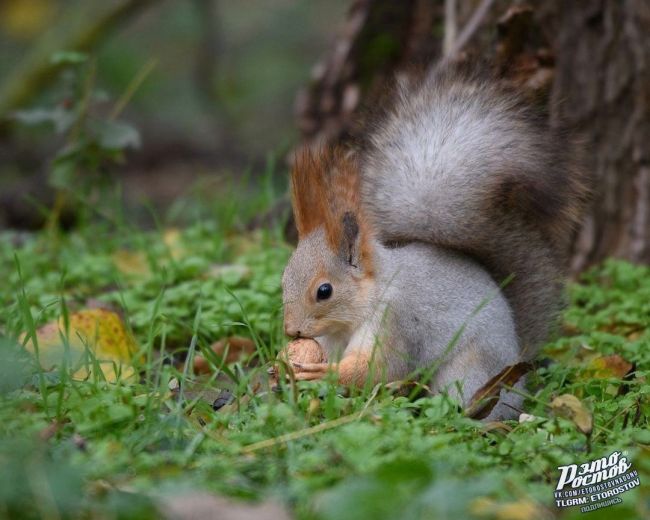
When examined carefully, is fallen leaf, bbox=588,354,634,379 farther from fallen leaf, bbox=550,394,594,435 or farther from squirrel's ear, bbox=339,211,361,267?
squirrel's ear, bbox=339,211,361,267

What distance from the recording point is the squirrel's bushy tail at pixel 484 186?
89.7 inches

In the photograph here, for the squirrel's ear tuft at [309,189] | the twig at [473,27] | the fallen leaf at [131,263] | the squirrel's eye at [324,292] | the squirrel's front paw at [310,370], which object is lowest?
the squirrel's front paw at [310,370]

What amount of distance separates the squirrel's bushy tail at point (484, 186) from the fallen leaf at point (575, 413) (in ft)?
1.44

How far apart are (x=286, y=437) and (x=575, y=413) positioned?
0.53 m

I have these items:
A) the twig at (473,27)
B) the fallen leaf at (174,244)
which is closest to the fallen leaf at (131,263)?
the fallen leaf at (174,244)

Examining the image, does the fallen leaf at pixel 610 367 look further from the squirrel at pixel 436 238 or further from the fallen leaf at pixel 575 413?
the fallen leaf at pixel 575 413

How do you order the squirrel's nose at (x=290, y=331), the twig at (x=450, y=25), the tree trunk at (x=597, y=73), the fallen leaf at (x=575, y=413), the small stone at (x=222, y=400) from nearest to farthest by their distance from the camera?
1. the fallen leaf at (x=575, y=413)
2. the small stone at (x=222, y=400)
3. the squirrel's nose at (x=290, y=331)
4. the tree trunk at (x=597, y=73)
5. the twig at (x=450, y=25)

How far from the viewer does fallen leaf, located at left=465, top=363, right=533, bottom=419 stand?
1995 mm

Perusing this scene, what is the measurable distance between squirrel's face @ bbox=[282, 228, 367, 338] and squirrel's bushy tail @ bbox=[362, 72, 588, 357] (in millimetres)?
190

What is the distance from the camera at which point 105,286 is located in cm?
298

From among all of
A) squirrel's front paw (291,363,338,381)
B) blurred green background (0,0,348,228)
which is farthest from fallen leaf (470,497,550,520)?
blurred green background (0,0,348,228)

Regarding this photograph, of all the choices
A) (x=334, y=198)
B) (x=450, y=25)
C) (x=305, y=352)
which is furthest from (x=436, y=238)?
(x=450, y=25)

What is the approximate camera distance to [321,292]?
217 centimetres

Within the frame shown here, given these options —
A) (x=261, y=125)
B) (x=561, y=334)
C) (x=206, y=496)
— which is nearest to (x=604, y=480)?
(x=206, y=496)
